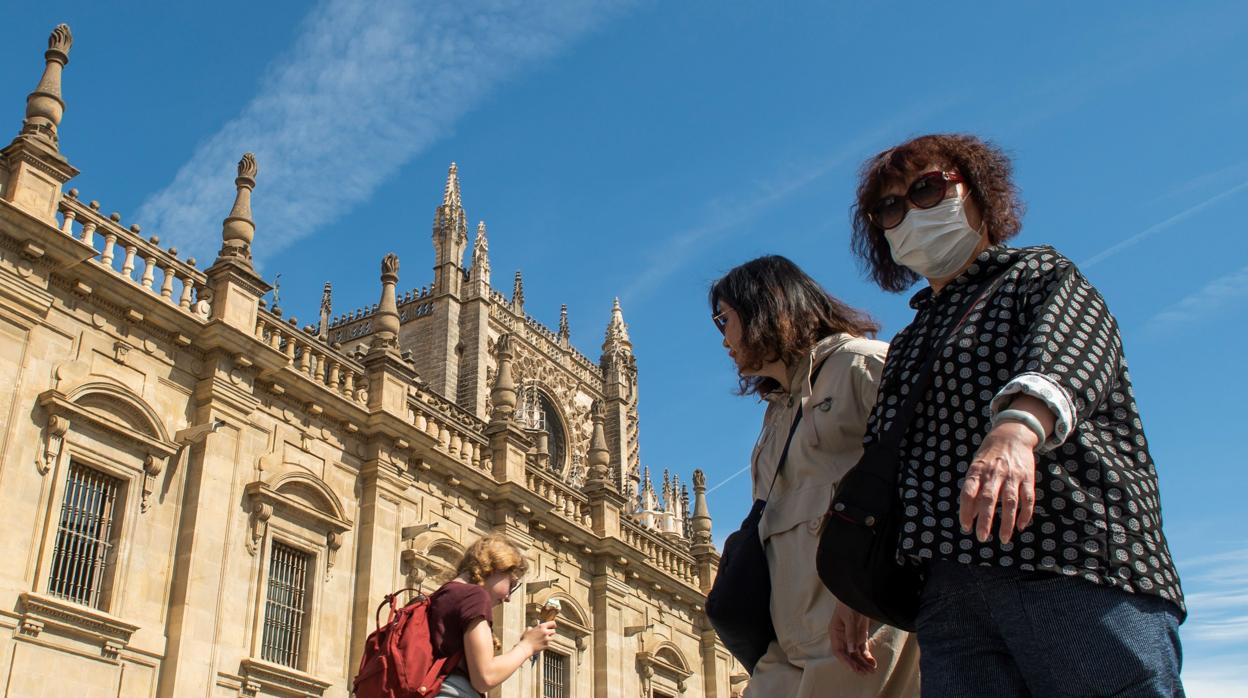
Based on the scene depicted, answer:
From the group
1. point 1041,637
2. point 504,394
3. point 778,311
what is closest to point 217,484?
point 504,394

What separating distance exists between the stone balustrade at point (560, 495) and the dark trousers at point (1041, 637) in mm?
16257

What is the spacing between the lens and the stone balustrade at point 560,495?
64.3ft

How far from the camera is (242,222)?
15.6 metres

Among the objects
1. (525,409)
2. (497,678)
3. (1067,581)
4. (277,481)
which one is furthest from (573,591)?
(525,409)

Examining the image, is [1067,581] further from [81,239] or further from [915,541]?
[81,239]

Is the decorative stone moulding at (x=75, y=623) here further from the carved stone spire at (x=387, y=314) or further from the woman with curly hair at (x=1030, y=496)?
the woman with curly hair at (x=1030, y=496)

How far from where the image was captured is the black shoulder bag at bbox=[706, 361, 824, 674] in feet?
13.9

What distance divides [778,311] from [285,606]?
11836 mm

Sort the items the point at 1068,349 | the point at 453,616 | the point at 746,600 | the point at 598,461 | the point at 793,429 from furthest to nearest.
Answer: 1. the point at 598,461
2. the point at 453,616
3. the point at 793,429
4. the point at 746,600
5. the point at 1068,349

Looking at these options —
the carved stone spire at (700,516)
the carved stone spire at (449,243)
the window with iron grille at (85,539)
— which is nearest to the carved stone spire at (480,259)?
the carved stone spire at (449,243)

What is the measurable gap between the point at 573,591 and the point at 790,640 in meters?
16.5

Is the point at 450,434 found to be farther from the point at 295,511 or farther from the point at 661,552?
the point at 661,552

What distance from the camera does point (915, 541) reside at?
315 centimetres

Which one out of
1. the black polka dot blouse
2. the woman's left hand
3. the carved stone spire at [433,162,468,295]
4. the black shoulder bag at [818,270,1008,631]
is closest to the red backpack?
the black shoulder bag at [818,270,1008,631]
